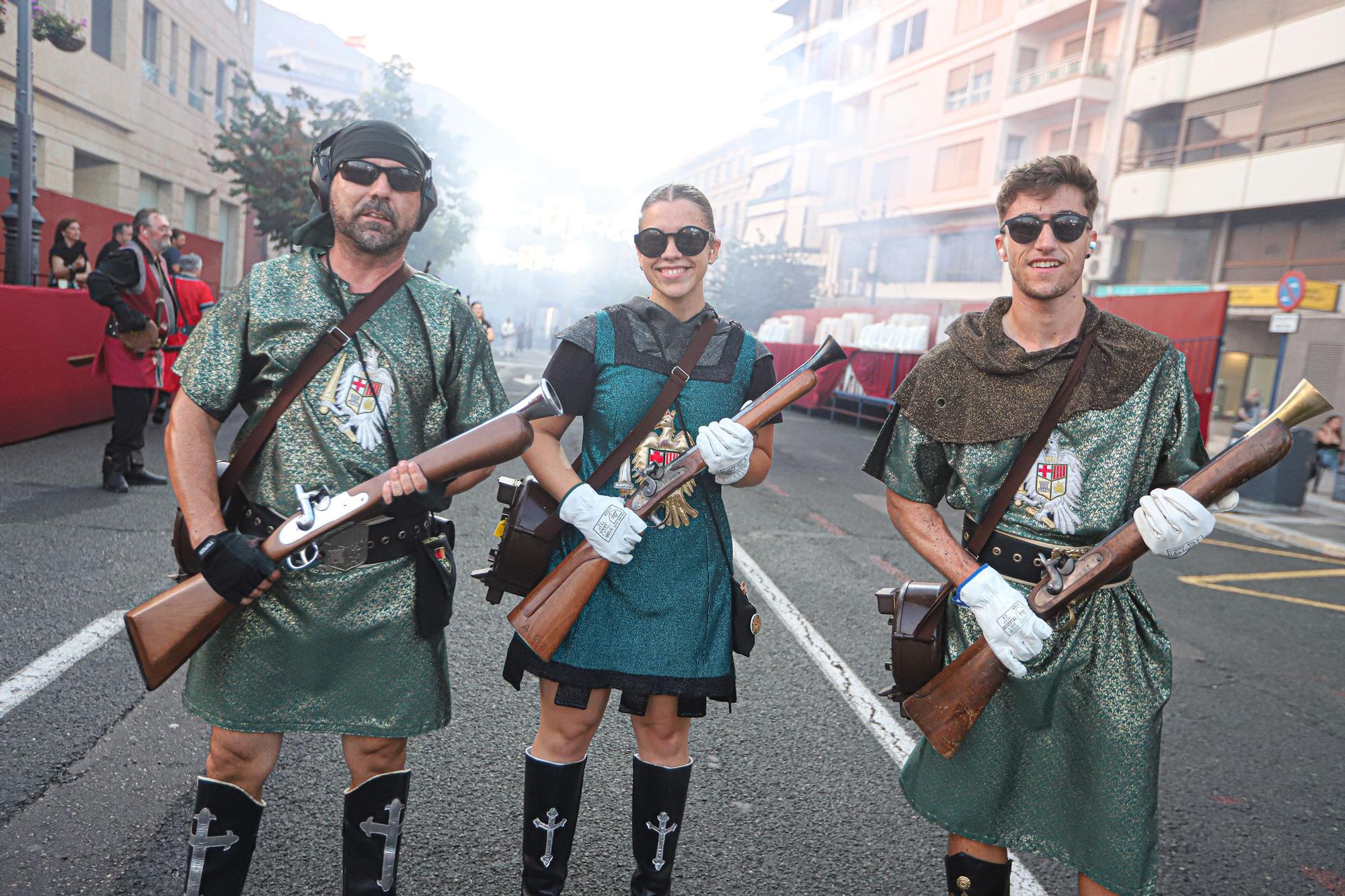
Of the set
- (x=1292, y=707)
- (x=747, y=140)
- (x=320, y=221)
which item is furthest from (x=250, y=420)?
(x=747, y=140)

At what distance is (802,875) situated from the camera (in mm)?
2789

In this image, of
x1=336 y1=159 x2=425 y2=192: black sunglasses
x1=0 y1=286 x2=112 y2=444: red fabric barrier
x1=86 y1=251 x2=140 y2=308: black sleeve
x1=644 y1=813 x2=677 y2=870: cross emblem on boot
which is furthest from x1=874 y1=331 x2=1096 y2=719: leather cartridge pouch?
x1=0 y1=286 x2=112 y2=444: red fabric barrier

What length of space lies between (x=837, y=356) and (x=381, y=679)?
1.45m

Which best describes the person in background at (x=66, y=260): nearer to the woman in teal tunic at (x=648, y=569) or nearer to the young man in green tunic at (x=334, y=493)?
the young man in green tunic at (x=334, y=493)

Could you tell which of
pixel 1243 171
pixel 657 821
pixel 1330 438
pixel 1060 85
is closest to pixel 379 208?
pixel 657 821

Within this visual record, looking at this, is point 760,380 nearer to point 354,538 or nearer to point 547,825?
point 354,538

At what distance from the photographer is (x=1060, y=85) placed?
1148 inches

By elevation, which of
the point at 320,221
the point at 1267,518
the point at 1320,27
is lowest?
the point at 1267,518

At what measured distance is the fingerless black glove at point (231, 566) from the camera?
198 centimetres

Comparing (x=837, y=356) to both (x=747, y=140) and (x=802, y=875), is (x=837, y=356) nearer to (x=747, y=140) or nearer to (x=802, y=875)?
(x=802, y=875)

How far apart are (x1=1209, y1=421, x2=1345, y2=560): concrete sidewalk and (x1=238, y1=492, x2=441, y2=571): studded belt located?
426 inches

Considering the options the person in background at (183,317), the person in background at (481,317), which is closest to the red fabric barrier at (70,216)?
the person in background at (481,317)

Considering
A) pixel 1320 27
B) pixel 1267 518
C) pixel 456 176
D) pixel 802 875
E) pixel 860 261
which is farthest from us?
pixel 860 261

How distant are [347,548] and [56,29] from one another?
44.6 feet
